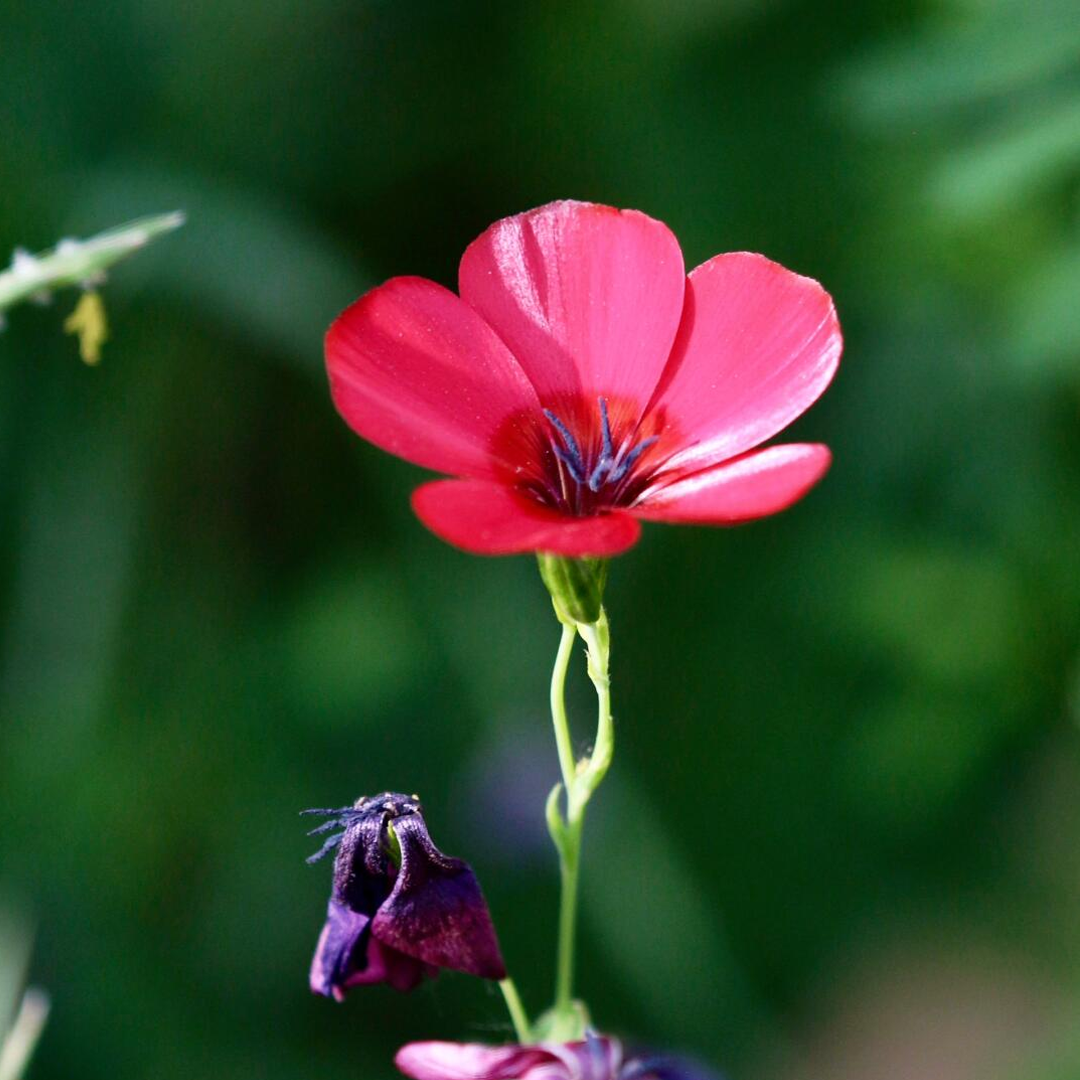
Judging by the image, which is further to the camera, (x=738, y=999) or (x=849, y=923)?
(x=849, y=923)

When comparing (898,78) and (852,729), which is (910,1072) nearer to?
(852,729)

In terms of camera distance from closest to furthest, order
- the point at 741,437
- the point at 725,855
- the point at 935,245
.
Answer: the point at 741,437 < the point at 935,245 < the point at 725,855

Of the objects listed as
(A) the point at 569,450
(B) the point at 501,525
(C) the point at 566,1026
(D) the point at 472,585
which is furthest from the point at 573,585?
(D) the point at 472,585

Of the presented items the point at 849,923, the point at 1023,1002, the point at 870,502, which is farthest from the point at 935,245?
the point at 1023,1002

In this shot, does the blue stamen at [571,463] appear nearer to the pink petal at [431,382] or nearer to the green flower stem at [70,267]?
the pink petal at [431,382]

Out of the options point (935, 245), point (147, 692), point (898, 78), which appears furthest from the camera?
point (147, 692)

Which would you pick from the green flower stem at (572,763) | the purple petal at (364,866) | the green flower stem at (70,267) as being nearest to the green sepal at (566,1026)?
the green flower stem at (572,763)
